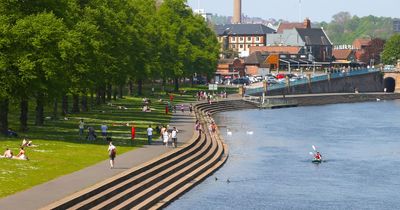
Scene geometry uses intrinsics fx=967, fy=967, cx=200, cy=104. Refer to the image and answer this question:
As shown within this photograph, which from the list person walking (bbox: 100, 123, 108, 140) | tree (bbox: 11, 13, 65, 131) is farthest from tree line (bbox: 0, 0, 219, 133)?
person walking (bbox: 100, 123, 108, 140)

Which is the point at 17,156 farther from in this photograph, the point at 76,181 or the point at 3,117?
the point at 3,117

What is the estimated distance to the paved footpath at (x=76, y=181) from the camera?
50.6 meters

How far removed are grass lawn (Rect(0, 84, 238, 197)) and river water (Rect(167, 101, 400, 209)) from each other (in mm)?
7984

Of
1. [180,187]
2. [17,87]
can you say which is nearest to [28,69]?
[17,87]

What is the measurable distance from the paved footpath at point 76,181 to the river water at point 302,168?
474cm

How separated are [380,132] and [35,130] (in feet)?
187

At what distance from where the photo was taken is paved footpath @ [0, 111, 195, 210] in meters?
50.6

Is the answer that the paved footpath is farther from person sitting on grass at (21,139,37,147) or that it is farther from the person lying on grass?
person sitting on grass at (21,139,37,147)

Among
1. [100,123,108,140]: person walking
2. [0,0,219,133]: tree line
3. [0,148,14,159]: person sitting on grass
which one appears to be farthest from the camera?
[100,123,108,140]: person walking

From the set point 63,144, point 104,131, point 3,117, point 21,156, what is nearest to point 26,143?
point 63,144

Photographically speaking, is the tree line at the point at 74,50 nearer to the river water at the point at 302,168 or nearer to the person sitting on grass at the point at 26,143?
the person sitting on grass at the point at 26,143

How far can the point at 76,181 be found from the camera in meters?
58.1

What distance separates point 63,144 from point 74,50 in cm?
1185

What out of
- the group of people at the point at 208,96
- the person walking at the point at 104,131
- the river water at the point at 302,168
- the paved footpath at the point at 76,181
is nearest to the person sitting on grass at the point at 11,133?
the paved footpath at the point at 76,181
